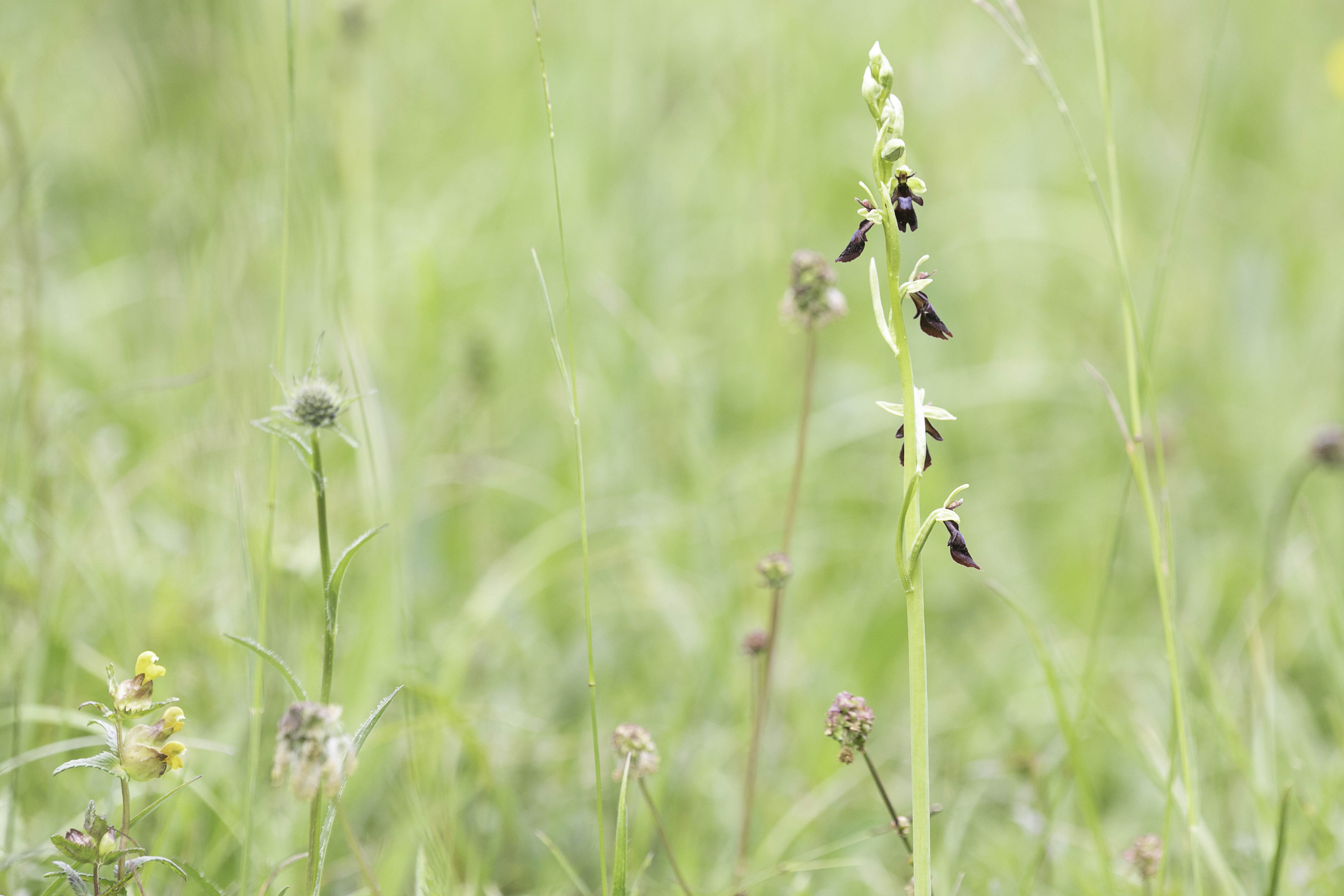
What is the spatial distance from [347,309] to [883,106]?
2.03 meters

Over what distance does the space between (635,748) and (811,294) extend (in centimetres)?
87

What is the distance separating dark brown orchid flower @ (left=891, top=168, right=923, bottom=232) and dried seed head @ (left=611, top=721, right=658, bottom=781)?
2.41 ft

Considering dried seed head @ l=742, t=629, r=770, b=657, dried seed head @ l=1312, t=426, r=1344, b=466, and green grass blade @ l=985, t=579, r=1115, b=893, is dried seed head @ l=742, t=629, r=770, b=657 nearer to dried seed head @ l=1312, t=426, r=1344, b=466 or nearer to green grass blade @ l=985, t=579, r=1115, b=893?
green grass blade @ l=985, t=579, r=1115, b=893

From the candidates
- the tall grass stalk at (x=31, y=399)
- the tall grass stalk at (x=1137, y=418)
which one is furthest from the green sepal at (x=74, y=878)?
the tall grass stalk at (x=1137, y=418)

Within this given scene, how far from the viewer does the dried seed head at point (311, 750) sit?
88cm

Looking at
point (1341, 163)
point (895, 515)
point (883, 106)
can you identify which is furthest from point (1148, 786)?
point (1341, 163)

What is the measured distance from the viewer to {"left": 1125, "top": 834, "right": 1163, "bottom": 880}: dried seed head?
55.2 inches

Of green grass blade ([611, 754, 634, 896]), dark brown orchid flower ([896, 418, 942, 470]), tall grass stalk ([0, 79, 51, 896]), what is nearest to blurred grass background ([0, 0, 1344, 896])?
tall grass stalk ([0, 79, 51, 896])

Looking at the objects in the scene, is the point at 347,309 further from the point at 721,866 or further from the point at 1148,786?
the point at 1148,786

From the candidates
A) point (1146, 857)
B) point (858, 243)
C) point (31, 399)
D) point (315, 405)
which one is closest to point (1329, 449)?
point (1146, 857)

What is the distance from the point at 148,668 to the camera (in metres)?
1.13

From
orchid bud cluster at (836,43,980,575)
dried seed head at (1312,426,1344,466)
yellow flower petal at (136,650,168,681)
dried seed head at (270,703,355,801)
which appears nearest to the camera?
dried seed head at (270,703,355,801)

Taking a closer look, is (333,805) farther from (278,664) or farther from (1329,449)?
(1329,449)

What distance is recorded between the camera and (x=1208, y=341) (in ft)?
12.3
